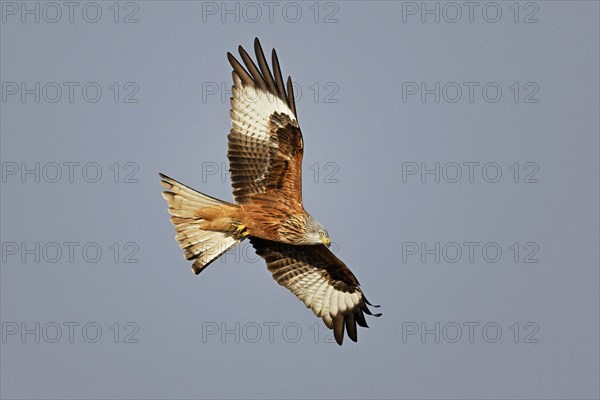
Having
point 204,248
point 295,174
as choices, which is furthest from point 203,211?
point 295,174

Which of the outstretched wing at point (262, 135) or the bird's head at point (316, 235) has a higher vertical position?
the outstretched wing at point (262, 135)

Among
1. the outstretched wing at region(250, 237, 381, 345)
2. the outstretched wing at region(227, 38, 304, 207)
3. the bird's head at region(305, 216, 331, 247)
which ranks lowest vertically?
the outstretched wing at region(250, 237, 381, 345)

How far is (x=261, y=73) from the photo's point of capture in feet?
36.3

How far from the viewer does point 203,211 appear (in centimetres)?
1073

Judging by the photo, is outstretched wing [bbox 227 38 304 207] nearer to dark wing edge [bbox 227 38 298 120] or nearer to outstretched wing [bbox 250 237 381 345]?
dark wing edge [bbox 227 38 298 120]

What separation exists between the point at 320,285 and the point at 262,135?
213 centimetres

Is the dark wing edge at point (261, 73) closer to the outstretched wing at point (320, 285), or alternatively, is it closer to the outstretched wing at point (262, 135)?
the outstretched wing at point (262, 135)

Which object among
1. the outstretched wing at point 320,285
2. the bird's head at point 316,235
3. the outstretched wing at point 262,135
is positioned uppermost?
the outstretched wing at point 262,135

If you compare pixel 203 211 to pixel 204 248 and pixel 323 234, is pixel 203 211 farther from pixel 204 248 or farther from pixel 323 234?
pixel 323 234

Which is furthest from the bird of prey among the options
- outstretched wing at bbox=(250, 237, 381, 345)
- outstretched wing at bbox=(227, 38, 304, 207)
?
outstretched wing at bbox=(250, 237, 381, 345)

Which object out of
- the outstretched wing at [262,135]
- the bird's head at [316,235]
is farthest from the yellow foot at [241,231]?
the bird's head at [316,235]

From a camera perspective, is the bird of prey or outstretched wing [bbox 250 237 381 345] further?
outstretched wing [bbox 250 237 381 345]

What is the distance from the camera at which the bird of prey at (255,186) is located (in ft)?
35.0

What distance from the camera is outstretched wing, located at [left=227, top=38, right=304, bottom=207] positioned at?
35.3ft
